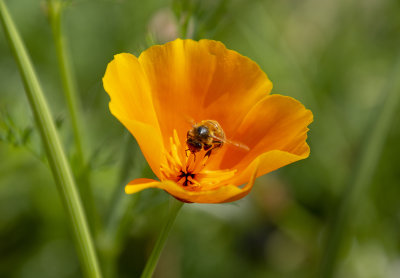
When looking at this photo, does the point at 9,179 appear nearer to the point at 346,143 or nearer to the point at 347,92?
the point at 346,143

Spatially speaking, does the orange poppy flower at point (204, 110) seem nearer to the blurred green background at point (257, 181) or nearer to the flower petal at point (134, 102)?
the flower petal at point (134, 102)

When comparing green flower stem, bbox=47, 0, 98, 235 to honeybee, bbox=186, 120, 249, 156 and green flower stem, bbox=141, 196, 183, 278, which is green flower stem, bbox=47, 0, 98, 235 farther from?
green flower stem, bbox=141, 196, 183, 278

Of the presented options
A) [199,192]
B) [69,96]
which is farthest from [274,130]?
[69,96]

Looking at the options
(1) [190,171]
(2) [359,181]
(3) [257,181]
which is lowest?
(3) [257,181]

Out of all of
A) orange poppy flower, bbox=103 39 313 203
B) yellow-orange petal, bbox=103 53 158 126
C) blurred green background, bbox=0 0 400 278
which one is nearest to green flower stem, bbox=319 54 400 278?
blurred green background, bbox=0 0 400 278

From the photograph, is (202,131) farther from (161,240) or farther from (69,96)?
(69,96)

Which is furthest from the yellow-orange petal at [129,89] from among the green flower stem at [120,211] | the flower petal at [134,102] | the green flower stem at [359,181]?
the green flower stem at [359,181]

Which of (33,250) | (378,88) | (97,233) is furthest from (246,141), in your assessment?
(378,88)

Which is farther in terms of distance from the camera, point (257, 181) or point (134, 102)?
point (257, 181)
